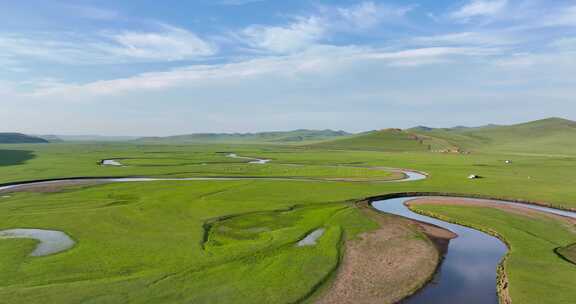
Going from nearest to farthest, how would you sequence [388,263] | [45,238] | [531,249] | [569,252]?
[388,263] < [569,252] < [531,249] < [45,238]

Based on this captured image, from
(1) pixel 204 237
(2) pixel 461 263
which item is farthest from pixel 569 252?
(1) pixel 204 237

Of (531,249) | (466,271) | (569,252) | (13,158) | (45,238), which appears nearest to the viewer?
(466,271)

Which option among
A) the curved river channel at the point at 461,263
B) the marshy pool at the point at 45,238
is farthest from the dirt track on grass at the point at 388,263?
the marshy pool at the point at 45,238

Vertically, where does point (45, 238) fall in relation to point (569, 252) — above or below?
below

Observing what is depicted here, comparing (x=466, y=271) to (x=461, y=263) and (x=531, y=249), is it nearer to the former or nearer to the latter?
(x=461, y=263)

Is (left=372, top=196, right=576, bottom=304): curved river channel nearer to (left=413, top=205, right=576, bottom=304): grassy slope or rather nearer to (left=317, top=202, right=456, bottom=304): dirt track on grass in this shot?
(left=317, top=202, right=456, bottom=304): dirt track on grass

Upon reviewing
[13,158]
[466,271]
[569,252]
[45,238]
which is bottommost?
[13,158]

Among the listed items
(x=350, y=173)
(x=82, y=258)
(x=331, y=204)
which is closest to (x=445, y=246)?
(x=331, y=204)

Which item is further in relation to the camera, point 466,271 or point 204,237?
point 204,237
